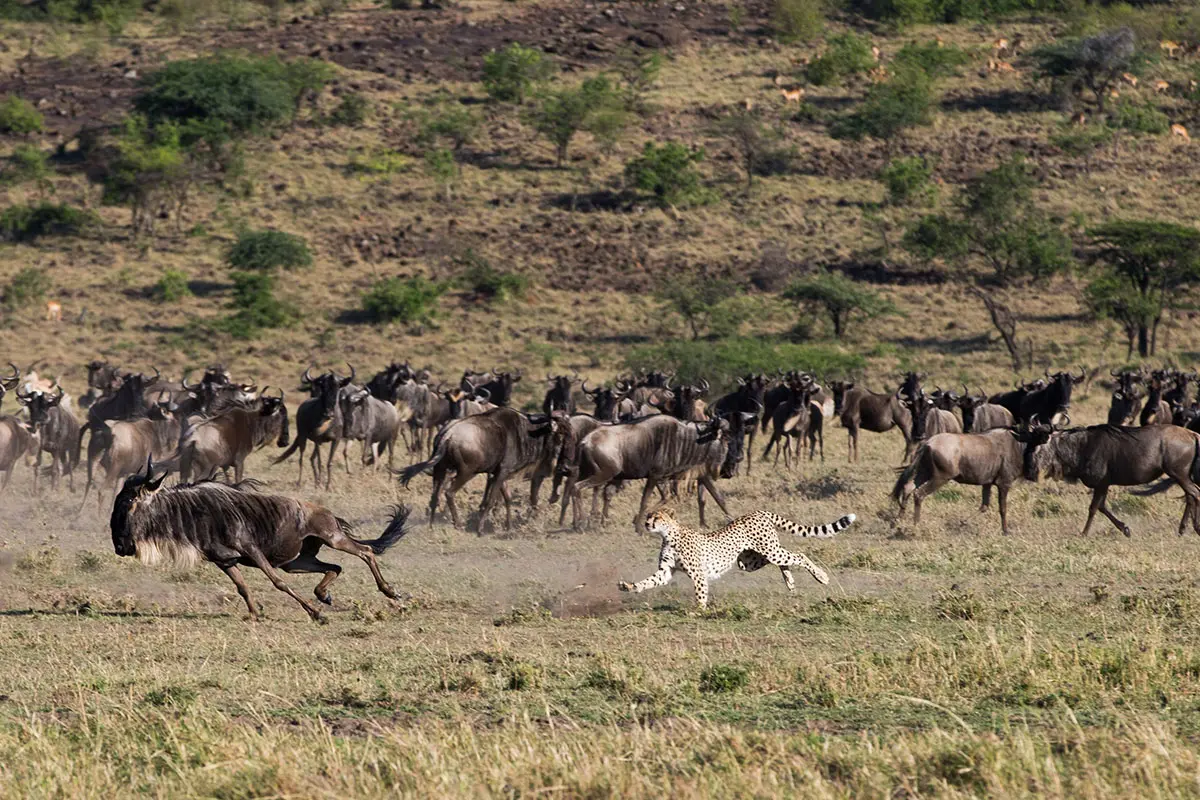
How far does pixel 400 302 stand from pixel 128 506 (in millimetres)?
33017

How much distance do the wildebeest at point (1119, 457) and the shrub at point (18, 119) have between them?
163 feet

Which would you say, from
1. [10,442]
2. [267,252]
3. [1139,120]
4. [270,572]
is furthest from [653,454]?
[1139,120]

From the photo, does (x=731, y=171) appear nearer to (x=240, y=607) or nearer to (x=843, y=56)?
(x=843, y=56)

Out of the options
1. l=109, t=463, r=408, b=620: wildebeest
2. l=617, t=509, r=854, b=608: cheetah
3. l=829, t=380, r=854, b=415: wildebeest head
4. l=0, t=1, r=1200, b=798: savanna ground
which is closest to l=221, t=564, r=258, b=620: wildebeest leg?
l=109, t=463, r=408, b=620: wildebeest

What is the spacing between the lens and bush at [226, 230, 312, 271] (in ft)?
148

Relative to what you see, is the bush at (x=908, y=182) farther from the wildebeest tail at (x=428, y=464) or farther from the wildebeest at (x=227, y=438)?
the wildebeest tail at (x=428, y=464)

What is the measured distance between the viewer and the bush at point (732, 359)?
35.1 m

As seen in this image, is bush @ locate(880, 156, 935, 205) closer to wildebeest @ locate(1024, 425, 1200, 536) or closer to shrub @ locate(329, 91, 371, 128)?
shrub @ locate(329, 91, 371, 128)

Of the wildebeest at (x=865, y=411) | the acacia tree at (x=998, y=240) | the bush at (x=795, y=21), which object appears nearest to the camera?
the wildebeest at (x=865, y=411)

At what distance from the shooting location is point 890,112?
5819 centimetres

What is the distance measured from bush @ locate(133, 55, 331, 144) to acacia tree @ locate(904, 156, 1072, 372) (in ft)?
77.5

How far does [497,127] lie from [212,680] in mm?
53633

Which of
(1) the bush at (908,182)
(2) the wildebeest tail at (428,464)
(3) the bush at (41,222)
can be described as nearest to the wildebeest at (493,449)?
(2) the wildebeest tail at (428,464)

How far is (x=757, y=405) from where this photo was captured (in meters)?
24.3
